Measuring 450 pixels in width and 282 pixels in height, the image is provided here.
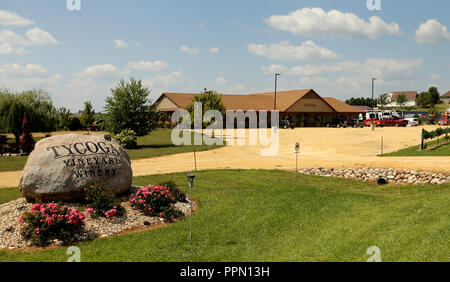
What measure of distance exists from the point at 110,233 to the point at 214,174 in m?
10.9

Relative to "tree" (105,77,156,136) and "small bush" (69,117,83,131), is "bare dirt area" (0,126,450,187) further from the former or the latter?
"small bush" (69,117,83,131)

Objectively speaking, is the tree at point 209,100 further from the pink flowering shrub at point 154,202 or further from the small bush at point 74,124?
the pink flowering shrub at point 154,202

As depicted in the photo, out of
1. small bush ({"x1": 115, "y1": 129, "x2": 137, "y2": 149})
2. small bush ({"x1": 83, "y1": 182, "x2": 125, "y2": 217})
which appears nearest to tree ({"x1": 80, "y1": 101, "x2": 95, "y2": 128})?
small bush ({"x1": 115, "y1": 129, "x2": 137, "y2": 149})

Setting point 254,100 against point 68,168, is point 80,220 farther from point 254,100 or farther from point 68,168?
point 254,100

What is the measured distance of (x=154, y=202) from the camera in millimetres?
12445

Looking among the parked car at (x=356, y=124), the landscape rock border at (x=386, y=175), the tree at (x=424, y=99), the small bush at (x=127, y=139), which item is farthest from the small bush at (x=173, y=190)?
the tree at (x=424, y=99)

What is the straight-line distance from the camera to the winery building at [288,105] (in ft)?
227

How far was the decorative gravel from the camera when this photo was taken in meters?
10.1

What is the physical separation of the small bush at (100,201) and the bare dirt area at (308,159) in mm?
10358

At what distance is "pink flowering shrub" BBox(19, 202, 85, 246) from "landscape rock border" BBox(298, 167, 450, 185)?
15.9 m

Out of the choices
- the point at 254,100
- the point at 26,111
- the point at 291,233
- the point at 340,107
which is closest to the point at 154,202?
the point at 291,233

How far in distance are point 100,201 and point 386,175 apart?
1727 centimetres

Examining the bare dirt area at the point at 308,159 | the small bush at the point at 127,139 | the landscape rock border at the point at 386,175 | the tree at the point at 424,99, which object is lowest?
the landscape rock border at the point at 386,175
